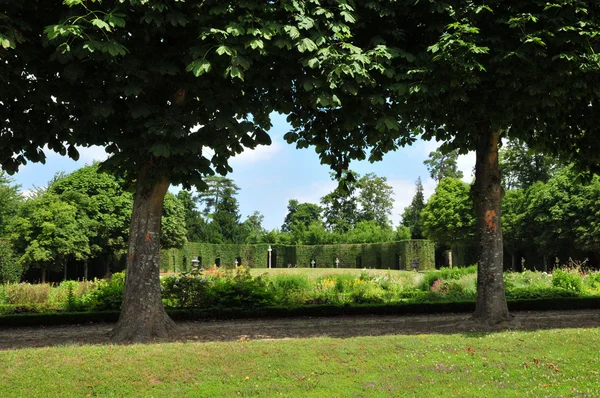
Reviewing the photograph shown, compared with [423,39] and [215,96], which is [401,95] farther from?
[215,96]

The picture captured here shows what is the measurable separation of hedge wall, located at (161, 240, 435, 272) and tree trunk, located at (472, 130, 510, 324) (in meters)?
29.6

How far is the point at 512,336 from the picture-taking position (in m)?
8.75

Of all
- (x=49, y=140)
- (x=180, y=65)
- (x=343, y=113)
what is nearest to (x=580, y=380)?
(x=343, y=113)

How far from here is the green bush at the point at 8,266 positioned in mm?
25938

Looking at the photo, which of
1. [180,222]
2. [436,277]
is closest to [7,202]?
[180,222]

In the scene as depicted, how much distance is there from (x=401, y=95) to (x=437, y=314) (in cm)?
777

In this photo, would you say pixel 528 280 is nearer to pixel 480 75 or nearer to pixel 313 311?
pixel 313 311

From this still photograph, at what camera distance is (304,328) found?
1128 cm

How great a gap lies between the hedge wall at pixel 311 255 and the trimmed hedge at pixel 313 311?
25.4 metres

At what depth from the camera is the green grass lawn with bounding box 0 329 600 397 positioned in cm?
629

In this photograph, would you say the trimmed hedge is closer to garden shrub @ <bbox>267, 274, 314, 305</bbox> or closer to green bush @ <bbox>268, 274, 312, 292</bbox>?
garden shrub @ <bbox>267, 274, 314, 305</bbox>

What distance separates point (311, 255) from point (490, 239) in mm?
40014

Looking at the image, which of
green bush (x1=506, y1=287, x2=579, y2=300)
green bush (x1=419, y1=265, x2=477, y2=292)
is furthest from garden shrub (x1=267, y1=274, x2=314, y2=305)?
green bush (x1=506, y1=287, x2=579, y2=300)

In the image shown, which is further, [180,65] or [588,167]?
[588,167]
